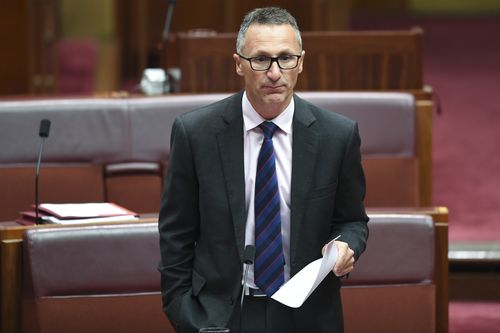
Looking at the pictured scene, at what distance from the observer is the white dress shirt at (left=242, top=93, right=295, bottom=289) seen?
79cm

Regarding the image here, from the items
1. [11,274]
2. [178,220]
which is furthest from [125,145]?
[178,220]

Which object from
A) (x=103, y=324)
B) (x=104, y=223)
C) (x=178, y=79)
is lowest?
(x=103, y=324)

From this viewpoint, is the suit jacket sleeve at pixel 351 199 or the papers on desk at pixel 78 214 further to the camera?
the papers on desk at pixel 78 214

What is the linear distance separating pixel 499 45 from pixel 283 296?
236 cm

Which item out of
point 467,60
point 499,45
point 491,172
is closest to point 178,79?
point 491,172

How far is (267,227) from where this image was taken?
30.7 inches

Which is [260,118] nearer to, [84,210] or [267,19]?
[267,19]

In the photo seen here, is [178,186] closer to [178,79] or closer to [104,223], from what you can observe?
[104,223]

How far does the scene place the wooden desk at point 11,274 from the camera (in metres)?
1.11

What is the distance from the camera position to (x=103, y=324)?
1.11 m

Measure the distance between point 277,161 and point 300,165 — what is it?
2 centimetres

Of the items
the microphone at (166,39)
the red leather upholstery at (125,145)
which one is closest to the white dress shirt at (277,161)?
the red leather upholstery at (125,145)

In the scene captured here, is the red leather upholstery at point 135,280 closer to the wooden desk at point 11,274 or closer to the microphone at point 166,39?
the wooden desk at point 11,274

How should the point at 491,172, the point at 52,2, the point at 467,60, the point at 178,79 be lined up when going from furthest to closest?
the point at 467,60
the point at 52,2
the point at 491,172
the point at 178,79
